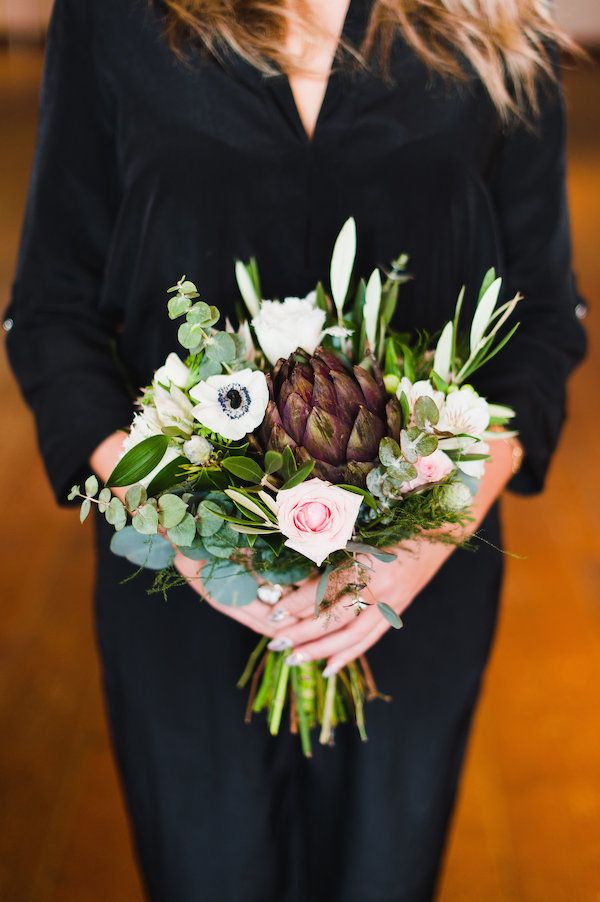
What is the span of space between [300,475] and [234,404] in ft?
0.31

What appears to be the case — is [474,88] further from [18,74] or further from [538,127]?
[18,74]

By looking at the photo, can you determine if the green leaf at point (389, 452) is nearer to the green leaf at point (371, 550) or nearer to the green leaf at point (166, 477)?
the green leaf at point (371, 550)

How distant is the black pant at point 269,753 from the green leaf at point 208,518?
1.15 feet

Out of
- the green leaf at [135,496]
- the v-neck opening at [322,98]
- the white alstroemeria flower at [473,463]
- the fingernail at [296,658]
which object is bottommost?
the fingernail at [296,658]

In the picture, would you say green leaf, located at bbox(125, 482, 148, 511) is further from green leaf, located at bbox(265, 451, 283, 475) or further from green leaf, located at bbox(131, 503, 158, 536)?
green leaf, located at bbox(265, 451, 283, 475)

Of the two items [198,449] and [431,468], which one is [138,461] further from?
[431,468]

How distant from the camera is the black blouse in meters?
1.06

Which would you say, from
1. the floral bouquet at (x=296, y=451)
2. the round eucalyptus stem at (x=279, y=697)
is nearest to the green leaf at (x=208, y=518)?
the floral bouquet at (x=296, y=451)

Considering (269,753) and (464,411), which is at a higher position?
(464,411)

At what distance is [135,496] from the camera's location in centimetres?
77

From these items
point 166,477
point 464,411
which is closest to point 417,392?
point 464,411

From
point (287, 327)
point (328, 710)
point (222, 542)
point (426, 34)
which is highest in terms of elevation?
point (426, 34)

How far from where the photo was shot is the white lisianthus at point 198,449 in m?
0.80

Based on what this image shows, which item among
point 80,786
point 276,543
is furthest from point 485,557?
point 80,786
